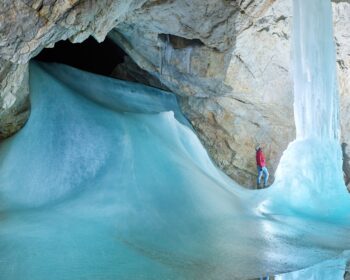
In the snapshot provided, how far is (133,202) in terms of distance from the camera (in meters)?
3.88

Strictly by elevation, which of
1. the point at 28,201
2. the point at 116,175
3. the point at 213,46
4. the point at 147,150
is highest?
the point at 213,46

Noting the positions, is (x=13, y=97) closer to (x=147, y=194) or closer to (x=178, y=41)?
(x=147, y=194)

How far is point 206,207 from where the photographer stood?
170 inches

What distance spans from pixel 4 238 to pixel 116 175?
4.16 ft

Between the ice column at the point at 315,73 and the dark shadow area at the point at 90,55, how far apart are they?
105 inches

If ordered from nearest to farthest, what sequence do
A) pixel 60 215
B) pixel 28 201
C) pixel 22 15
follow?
pixel 22 15 → pixel 60 215 → pixel 28 201

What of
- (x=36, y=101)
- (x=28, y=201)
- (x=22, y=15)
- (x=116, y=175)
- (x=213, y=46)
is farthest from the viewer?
(x=213, y=46)

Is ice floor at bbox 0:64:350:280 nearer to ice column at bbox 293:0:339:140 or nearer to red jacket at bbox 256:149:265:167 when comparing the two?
ice column at bbox 293:0:339:140

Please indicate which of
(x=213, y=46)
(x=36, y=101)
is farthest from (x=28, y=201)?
(x=213, y=46)

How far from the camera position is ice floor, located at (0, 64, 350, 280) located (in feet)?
9.80

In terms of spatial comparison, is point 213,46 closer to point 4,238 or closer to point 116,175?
point 116,175

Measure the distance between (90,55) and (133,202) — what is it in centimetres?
411

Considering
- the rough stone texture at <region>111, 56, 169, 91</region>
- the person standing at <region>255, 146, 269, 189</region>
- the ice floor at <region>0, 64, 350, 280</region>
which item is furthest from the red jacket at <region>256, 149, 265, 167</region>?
the rough stone texture at <region>111, 56, 169, 91</region>

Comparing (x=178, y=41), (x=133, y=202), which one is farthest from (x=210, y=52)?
(x=133, y=202)
